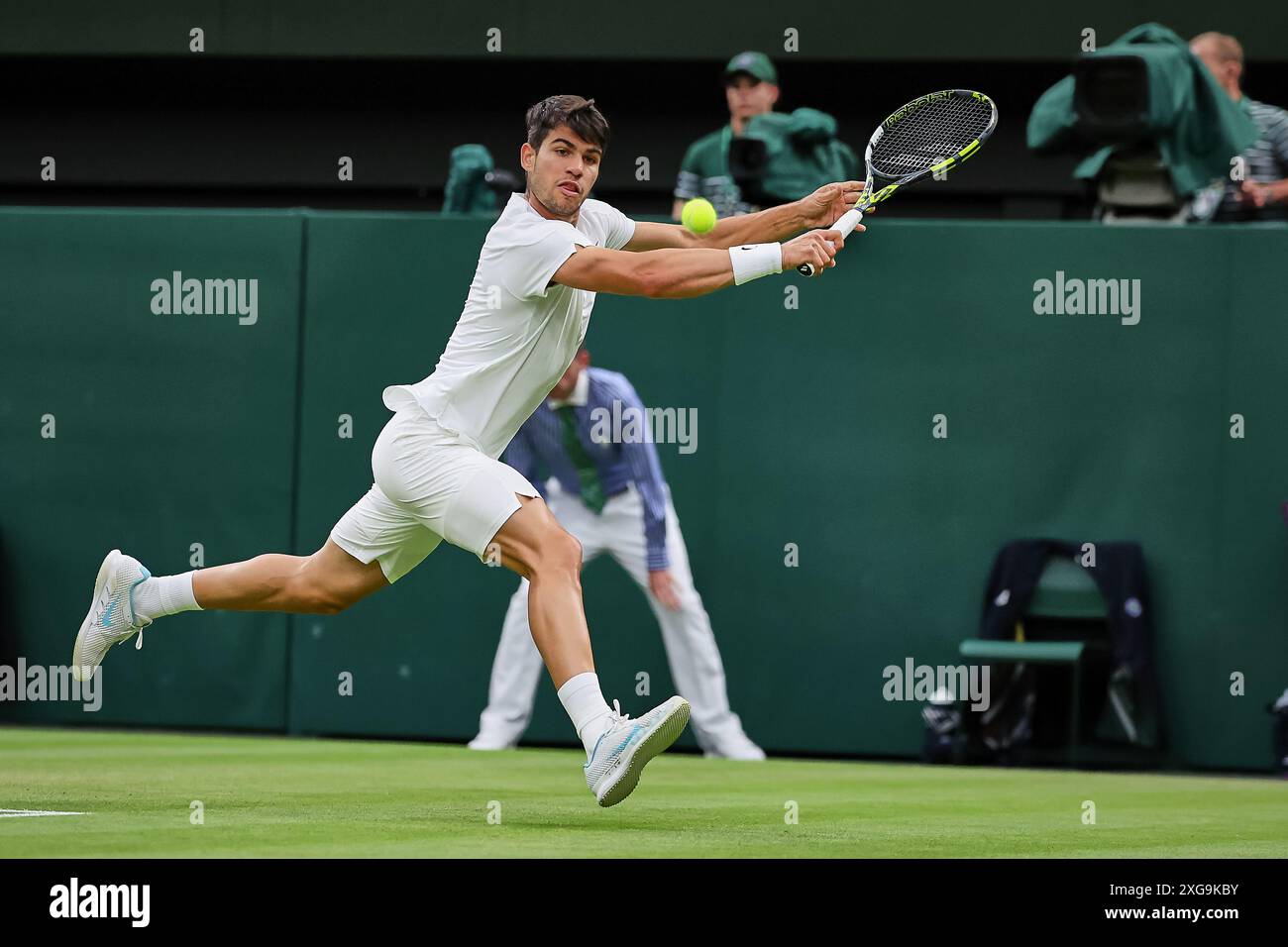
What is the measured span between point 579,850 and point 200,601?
6.87 ft

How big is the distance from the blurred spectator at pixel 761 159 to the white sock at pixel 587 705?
511 cm

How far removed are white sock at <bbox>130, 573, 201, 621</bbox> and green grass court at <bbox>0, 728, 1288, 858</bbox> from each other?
1.99 feet

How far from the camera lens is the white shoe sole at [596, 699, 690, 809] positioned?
5.42 meters

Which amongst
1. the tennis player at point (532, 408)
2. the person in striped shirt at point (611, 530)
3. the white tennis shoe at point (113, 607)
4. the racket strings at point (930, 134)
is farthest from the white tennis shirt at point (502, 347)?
the person in striped shirt at point (611, 530)

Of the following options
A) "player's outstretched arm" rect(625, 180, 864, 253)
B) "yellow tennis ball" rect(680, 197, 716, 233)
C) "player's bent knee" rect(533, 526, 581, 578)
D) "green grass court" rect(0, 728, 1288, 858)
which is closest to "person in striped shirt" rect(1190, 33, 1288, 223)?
"green grass court" rect(0, 728, 1288, 858)

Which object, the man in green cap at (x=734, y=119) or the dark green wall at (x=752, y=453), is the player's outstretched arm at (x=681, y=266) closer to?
the dark green wall at (x=752, y=453)

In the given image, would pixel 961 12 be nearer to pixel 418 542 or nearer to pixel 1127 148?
pixel 1127 148

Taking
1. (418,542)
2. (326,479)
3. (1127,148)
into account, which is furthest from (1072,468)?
(418,542)

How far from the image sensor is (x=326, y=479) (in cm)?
1067

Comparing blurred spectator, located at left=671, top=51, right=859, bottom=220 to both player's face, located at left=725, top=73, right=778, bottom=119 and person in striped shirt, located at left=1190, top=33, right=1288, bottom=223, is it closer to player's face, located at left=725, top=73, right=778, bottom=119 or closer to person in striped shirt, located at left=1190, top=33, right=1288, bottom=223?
player's face, located at left=725, top=73, right=778, bottom=119

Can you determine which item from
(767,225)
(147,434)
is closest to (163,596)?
(767,225)

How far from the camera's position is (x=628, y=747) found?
5445 mm

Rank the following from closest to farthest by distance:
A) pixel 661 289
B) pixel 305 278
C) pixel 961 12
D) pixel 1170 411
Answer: pixel 661 289, pixel 1170 411, pixel 305 278, pixel 961 12

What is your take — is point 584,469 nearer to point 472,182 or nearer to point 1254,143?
point 472,182
